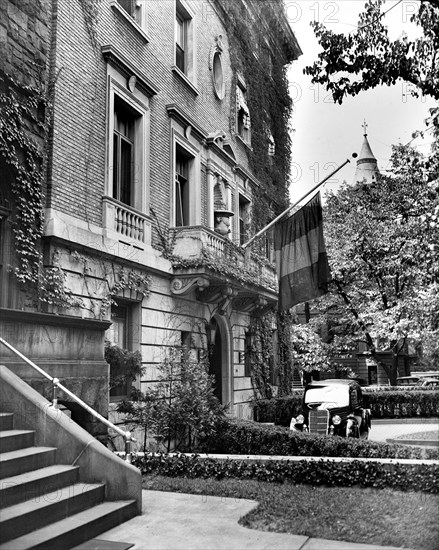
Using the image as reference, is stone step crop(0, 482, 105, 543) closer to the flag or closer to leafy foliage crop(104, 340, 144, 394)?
leafy foliage crop(104, 340, 144, 394)

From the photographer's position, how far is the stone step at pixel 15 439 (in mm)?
6949

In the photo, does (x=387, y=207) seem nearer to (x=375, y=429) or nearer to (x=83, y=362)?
(x=375, y=429)

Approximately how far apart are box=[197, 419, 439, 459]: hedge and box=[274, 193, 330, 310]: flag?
10.2 feet

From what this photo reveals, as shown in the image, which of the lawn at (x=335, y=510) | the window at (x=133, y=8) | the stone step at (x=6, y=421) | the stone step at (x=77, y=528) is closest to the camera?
the stone step at (x=77, y=528)

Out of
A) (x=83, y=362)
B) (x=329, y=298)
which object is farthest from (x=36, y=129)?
(x=329, y=298)

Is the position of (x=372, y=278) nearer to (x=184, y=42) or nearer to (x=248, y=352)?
(x=248, y=352)

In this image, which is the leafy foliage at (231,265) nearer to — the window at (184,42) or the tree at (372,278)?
the tree at (372,278)

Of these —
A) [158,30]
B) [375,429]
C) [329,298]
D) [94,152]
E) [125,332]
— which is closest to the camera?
[94,152]

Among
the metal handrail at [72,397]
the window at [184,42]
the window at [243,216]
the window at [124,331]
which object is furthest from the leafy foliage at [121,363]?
the window at [243,216]

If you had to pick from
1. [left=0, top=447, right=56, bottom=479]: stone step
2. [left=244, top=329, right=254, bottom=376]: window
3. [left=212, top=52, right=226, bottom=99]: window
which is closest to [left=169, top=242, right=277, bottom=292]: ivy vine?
[left=244, top=329, right=254, bottom=376]: window

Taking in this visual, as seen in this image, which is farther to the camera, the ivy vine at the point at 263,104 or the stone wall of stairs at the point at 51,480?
the ivy vine at the point at 263,104

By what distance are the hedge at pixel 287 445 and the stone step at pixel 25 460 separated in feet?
19.5

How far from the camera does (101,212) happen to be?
1376cm

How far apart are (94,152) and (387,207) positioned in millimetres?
16594
